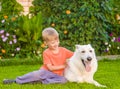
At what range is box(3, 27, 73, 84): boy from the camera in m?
7.72

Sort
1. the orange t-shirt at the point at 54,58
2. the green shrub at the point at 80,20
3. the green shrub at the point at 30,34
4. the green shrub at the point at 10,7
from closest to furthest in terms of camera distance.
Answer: the orange t-shirt at the point at 54,58 → the green shrub at the point at 30,34 → the green shrub at the point at 80,20 → the green shrub at the point at 10,7

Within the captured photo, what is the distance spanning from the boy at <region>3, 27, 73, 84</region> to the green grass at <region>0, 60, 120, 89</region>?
18 centimetres

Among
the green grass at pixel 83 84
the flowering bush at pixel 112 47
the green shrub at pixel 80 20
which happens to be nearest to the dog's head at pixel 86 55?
the green grass at pixel 83 84

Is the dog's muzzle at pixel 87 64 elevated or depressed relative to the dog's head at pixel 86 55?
depressed

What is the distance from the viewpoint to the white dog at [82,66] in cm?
741

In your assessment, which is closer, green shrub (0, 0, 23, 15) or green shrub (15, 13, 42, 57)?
green shrub (15, 13, 42, 57)

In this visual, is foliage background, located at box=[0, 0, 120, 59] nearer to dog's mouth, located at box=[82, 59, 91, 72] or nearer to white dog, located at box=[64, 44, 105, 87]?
A: white dog, located at box=[64, 44, 105, 87]

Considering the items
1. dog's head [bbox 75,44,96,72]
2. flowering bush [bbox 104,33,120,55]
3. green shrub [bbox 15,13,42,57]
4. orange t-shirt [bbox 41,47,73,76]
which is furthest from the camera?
flowering bush [bbox 104,33,120,55]

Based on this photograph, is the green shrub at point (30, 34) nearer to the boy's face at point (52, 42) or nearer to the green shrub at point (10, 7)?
the green shrub at point (10, 7)

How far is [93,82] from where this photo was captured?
7613 millimetres

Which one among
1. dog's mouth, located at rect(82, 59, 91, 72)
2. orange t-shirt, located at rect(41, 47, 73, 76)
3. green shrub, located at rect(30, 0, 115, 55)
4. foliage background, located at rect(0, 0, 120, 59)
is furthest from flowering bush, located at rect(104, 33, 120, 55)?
dog's mouth, located at rect(82, 59, 91, 72)

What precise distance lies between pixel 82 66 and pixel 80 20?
147 inches

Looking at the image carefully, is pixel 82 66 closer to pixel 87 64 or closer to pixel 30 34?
pixel 87 64

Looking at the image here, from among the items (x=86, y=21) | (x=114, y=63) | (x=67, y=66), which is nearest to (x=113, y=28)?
(x=86, y=21)
